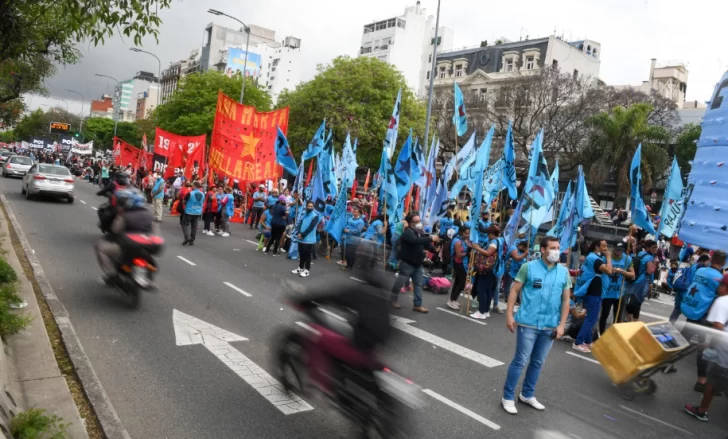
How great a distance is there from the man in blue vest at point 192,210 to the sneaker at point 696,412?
444 inches

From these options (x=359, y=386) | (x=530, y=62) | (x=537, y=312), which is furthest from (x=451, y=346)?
(x=530, y=62)

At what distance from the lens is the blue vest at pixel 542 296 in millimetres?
5262

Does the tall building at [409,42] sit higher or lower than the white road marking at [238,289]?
higher

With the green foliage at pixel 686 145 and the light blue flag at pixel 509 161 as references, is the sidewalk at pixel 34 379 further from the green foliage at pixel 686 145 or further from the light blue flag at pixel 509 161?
the green foliage at pixel 686 145

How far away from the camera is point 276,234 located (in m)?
14.2

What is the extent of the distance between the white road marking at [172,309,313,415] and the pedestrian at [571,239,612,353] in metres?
4.82

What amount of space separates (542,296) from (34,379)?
4.62 m

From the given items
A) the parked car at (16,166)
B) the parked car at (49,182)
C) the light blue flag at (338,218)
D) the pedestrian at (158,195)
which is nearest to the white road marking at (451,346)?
the light blue flag at (338,218)

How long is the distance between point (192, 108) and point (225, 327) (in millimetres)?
41754

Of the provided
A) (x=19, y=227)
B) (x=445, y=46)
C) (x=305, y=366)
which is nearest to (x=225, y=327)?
(x=305, y=366)

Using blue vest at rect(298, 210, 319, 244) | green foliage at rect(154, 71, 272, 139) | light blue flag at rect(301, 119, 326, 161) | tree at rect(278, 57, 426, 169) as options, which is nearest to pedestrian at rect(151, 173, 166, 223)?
light blue flag at rect(301, 119, 326, 161)

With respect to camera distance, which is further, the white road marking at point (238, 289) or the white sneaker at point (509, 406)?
the white road marking at point (238, 289)

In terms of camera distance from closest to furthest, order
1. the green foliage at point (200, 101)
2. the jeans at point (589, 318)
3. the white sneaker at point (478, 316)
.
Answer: the jeans at point (589, 318) → the white sneaker at point (478, 316) → the green foliage at point (200, 101)

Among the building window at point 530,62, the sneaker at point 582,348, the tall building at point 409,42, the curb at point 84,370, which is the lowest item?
→ the curb at point 84,370
